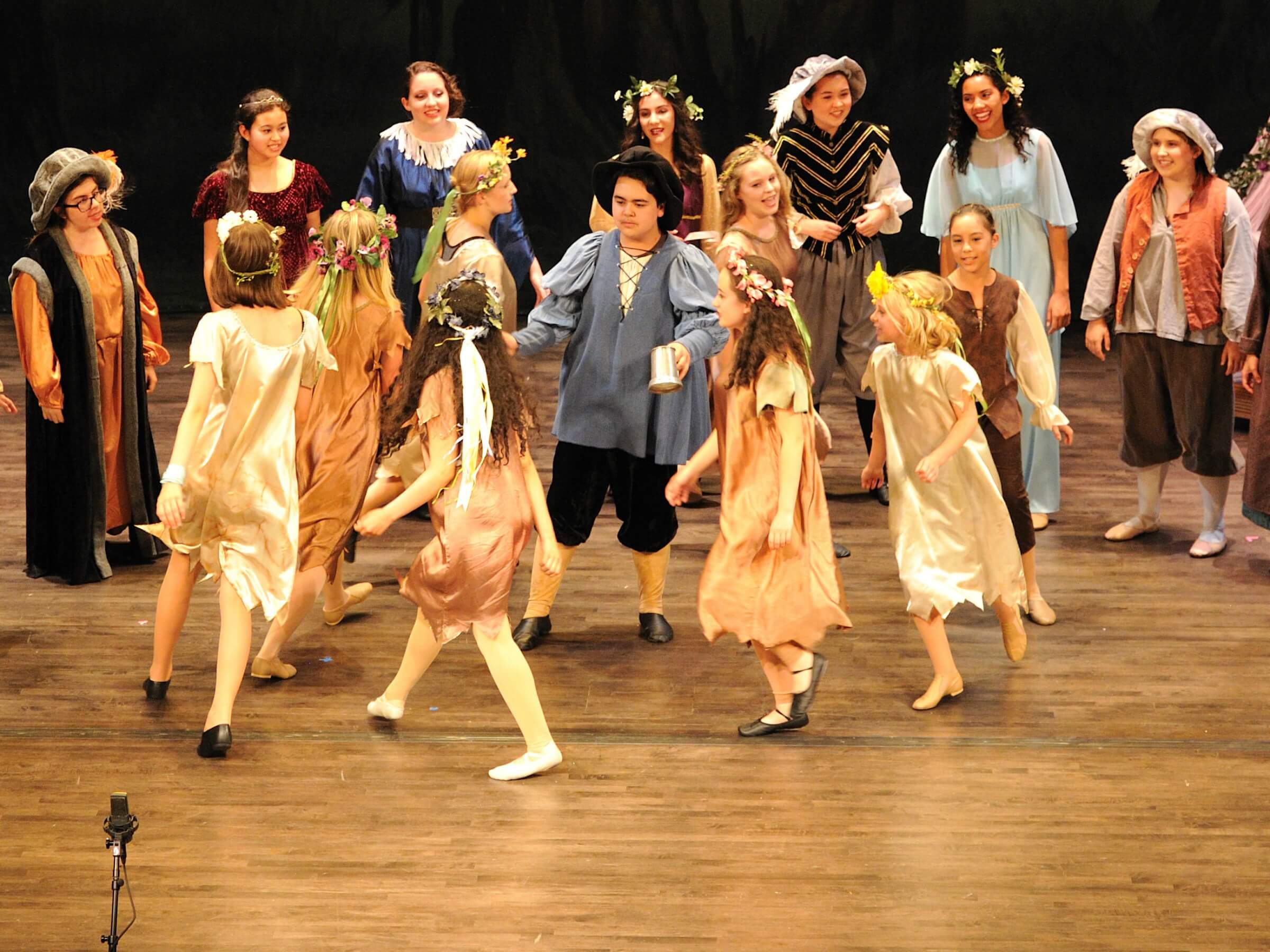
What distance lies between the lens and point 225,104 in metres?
10.8

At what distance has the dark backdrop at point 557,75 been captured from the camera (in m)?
10.3

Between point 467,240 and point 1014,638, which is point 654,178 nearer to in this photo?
point 467,240

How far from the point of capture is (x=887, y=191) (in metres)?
5.95

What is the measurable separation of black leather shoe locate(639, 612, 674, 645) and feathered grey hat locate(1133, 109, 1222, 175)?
7.36 feet

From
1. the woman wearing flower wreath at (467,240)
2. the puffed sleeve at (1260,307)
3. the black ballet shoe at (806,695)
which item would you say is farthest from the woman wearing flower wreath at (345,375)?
the puffed sleeve at (1260,307)

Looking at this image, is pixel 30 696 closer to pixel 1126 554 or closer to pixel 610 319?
pixel 610 319

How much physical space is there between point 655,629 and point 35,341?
87.1 inches

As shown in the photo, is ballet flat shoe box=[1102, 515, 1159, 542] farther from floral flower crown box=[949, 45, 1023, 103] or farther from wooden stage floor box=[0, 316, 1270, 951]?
floral flower crown box=[949, 45, 1023, 103]

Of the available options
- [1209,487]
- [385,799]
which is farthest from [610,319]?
[1209,487]

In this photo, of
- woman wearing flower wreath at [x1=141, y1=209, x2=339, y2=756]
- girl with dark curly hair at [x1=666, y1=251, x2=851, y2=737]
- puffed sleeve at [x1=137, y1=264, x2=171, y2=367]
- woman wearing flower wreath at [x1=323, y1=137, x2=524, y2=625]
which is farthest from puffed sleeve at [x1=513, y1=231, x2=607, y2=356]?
puffed sleeve at [x1=137, y1=264, x2=171, y2=367]

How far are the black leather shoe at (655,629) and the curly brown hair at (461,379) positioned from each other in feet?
3.42

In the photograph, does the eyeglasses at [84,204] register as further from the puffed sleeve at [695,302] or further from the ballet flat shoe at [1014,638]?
the ballet flat shoe at [1014,638]

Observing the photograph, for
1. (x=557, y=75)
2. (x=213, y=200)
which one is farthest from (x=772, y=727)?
(x=557, y=75)

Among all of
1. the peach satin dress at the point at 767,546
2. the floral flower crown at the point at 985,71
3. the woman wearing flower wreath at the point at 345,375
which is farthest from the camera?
the floral flower crown at the point at 985,71
